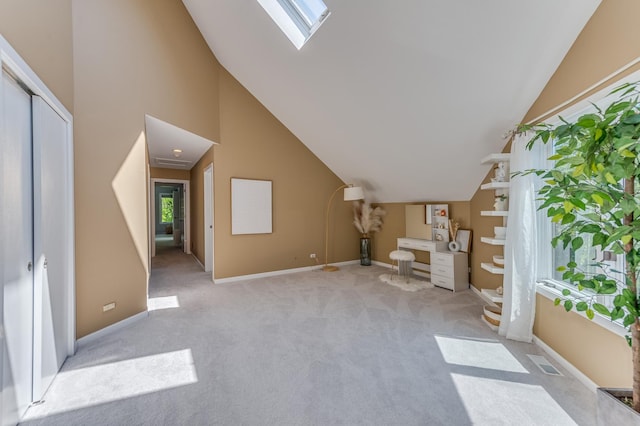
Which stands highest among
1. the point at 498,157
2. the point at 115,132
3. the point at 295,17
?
the point at 295,17

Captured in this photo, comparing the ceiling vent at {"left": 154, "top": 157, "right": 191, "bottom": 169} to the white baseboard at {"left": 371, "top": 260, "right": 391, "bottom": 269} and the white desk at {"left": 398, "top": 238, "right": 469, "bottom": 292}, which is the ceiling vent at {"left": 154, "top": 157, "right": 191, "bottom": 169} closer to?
the white baseboard at {"left": 371, "top": 260, "right": 391, "bottom": 269}

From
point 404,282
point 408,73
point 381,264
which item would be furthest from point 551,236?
point 381,264

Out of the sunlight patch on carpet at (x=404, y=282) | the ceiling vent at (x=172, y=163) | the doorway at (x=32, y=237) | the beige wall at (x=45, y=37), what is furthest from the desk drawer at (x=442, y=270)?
the ceiling vent at (x=172, y=163)

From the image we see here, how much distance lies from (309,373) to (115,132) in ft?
10.4

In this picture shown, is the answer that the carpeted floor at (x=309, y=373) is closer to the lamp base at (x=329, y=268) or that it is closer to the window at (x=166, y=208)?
the lamp base at (x=329, y=268)

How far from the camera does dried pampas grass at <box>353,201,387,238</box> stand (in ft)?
19.3

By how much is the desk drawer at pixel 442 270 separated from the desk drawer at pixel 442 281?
49 millimetres

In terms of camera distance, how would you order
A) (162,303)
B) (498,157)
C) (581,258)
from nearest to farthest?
(581,258)
(498,157)
(162,303)

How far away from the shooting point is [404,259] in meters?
4.55

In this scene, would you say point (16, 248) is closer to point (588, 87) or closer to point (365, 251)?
point (588, 87)

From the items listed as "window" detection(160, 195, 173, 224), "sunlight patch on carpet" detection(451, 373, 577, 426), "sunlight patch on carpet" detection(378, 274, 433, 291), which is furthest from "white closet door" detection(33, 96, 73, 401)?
"window" detection(160, 195, 173, 224)

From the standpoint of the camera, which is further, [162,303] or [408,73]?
[162,303]

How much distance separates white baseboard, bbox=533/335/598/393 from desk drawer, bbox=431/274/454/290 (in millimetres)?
1601

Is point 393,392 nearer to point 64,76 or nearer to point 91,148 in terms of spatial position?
point 91,148
